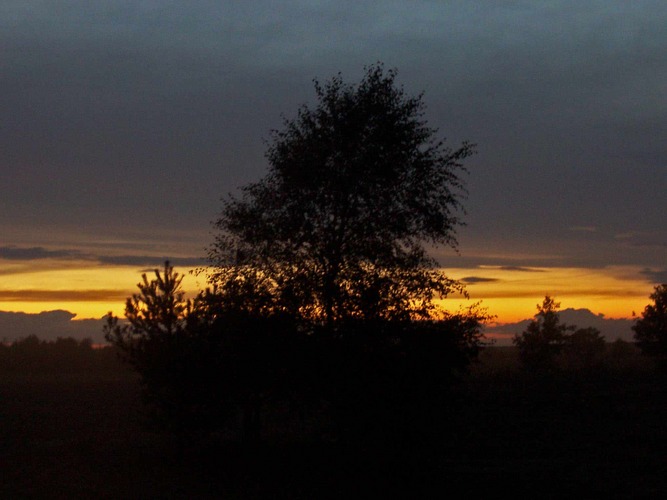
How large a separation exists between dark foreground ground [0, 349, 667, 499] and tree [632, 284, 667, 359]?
48014 millimetres

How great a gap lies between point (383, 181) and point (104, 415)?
29.3 metres

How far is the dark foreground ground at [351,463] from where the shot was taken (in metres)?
19.5

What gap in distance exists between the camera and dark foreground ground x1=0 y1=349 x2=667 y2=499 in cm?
1947

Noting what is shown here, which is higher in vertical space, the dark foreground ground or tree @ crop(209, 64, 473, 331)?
tree @ crop(209, 64, 473, 331)

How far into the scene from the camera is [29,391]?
225 feet

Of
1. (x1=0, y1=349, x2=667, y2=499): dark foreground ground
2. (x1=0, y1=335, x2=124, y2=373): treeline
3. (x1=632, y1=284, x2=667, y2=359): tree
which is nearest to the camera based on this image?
(x1=0, y1=349, x2=667, y2=499): dark foreground ground

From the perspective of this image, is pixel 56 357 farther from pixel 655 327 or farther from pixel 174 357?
pixel 174 357

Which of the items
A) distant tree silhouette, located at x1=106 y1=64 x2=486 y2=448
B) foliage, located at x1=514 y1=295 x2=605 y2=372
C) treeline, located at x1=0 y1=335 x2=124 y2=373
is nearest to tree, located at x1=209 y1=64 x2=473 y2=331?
distant tree silhouette, located at x1=106 y1=64 x2=486 y2=448

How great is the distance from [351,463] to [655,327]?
75.0 metres

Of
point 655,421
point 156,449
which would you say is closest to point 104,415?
point 156,449

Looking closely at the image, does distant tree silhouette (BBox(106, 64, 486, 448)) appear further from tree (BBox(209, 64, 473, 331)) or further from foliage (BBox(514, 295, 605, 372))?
foliage (BBox(514, 295, 605, 372))

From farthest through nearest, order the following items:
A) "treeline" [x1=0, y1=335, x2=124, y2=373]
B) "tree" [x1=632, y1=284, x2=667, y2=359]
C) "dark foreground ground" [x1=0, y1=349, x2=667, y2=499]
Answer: "treeline" [x1=0, y1=335, x2=124, y2=373], "tree" [x1=632, y1=284, x2=667, y2=359], "dark foreground ground" [x1=0, y1=349, x2=667, y2=499]

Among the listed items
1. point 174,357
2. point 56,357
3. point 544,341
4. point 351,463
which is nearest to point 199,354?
point 174,357

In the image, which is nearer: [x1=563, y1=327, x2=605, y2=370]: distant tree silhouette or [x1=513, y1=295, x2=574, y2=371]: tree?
[x1=513, y1=295, x2=574, y2=371]: tree
